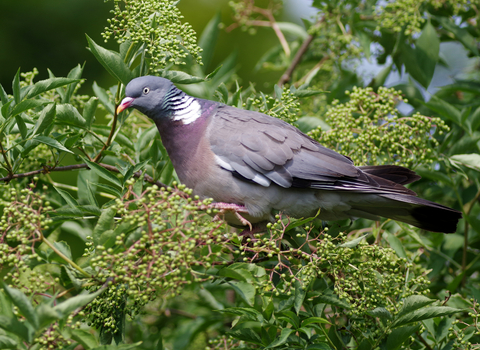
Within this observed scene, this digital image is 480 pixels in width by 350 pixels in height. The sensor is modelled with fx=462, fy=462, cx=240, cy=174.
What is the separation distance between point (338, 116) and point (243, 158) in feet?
1.98

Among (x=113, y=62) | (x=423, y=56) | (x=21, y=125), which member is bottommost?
(x=21, y=125)

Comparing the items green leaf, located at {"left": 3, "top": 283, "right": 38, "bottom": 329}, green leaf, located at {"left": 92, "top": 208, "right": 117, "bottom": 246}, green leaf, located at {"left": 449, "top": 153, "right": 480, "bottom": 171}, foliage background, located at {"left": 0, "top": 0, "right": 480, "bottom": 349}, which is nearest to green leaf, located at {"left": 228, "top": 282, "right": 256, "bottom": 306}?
foliage background, located at {"left": 0, "top": 0, "right": 480, "bottom": 349}

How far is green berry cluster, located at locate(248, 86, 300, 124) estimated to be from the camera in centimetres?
260

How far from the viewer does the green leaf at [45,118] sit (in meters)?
2.09

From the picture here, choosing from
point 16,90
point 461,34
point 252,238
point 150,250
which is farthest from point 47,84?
point 461,34

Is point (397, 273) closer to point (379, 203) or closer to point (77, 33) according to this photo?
point (379, 203)

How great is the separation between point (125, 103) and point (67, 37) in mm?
5282

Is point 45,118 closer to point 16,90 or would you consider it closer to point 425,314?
point 16,90

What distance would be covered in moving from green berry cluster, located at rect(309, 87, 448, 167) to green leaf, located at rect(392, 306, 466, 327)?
94cm

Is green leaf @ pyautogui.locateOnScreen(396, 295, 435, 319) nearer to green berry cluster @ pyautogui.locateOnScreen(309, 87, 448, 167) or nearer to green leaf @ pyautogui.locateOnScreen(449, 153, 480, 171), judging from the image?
green berry cluster @ pyautogui.locateOnScreen(309, 87, 448, 167)

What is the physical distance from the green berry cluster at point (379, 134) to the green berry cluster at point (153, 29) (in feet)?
3.11

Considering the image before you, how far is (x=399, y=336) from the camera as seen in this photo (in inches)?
78.0

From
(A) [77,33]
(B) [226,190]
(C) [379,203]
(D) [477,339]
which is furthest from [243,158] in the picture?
(A) [77,33]

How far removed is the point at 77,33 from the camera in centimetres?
699
